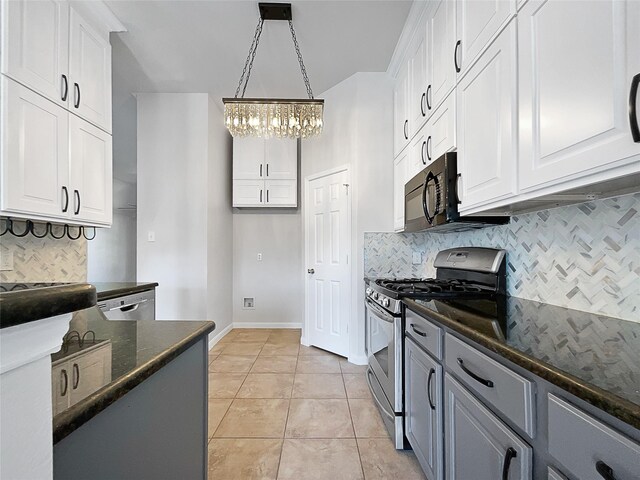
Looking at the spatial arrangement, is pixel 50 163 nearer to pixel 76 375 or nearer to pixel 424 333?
pixel 76 375

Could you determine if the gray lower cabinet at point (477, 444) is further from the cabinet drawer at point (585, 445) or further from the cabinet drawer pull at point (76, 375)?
the cabinet drawer pull at point (76, 375)

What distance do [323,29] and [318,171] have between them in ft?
4.88

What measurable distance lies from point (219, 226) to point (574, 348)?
3836 millimetres

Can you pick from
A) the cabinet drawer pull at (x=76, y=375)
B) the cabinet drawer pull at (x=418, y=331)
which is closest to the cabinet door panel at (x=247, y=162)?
the cabinet drawer pull at (x=418, y=331)

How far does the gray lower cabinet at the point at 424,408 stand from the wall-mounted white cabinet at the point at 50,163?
7.31ft

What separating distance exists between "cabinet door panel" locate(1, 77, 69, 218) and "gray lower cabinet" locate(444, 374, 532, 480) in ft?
7.54

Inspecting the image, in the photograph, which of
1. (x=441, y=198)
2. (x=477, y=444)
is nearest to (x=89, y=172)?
(x=441, y=198)

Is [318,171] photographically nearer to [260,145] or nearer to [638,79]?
[260,145]

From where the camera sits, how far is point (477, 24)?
144cm

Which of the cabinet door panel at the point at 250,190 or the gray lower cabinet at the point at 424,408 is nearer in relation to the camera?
the gray lower cabinet at the point at 424,408

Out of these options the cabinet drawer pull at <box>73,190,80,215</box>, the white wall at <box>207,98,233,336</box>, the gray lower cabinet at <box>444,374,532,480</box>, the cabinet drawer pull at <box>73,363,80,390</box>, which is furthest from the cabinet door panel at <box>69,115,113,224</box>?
the gray lower cabinet at <box>444,374,532,480</box>

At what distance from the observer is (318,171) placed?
3773 mm

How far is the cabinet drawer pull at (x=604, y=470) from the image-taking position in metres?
0.58

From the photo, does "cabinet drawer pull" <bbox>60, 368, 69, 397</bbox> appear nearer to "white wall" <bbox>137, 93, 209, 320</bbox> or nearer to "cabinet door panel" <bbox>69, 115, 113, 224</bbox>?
"cabinet door panel" <bbox>69, 115, 113, 224</bbox>
